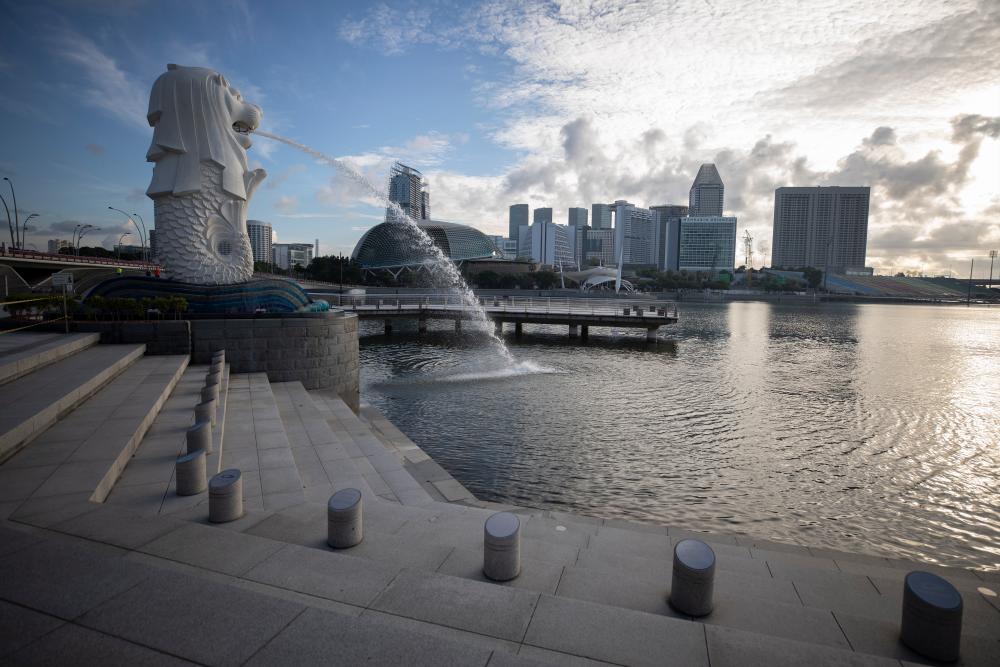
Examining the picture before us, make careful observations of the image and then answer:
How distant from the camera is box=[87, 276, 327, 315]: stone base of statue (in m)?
16.6

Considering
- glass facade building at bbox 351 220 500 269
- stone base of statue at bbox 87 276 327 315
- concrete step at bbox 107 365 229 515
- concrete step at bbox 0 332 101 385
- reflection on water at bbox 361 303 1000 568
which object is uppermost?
glass facade building at bbox 351 220 500 269

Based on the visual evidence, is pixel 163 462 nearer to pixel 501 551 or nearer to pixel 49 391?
pixel 49 391

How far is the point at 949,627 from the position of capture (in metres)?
3.81

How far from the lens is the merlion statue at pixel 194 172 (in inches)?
691

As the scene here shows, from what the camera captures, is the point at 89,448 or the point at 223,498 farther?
the point at 89,448

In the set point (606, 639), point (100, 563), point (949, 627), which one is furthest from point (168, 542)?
point (949, 627)

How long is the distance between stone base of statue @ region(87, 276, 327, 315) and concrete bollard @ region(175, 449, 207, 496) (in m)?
11.3

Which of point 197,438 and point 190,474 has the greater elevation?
point 197,438

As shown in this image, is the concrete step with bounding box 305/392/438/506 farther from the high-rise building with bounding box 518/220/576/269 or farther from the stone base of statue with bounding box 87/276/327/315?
the high-rise building with bounding box 518/220/576/269

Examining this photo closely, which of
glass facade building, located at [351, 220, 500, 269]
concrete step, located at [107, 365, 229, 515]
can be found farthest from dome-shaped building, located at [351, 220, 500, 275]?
concrete step, located at [107, 365, 229, 515]

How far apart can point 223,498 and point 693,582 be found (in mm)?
4800

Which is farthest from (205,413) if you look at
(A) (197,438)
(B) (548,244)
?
(B) (548,244)

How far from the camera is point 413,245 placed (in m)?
107

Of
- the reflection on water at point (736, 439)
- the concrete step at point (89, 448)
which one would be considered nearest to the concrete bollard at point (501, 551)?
the concrete step at point (89, 448)
